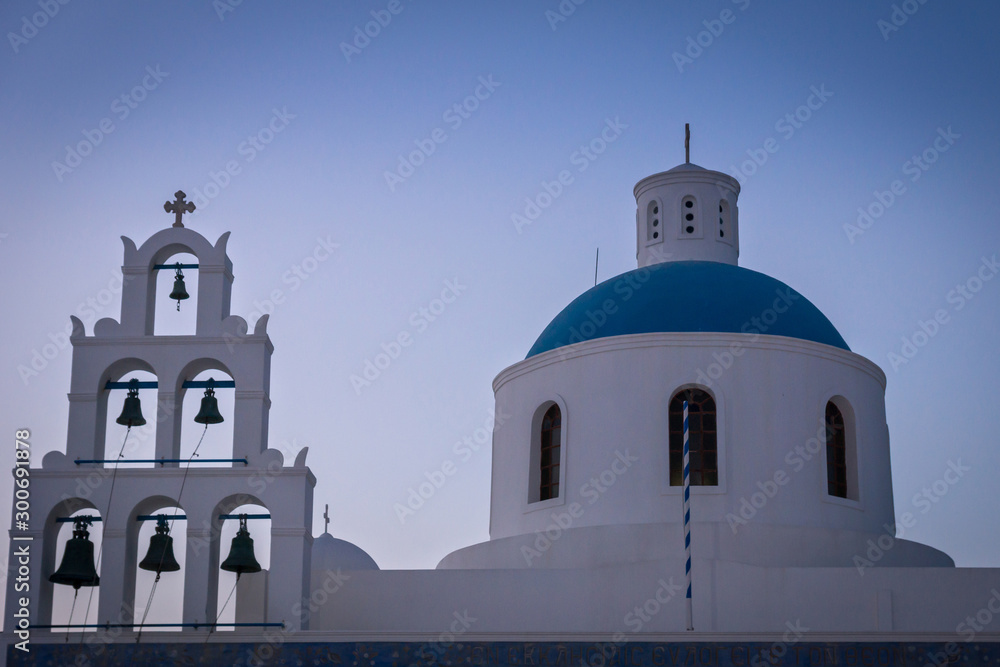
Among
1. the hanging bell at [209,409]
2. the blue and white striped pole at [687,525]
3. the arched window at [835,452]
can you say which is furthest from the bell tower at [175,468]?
the arched window at [835,452]

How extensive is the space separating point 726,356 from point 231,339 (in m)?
6.81

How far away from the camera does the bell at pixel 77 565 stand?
17422mm

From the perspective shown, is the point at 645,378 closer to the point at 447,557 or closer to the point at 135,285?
the point at 447,557

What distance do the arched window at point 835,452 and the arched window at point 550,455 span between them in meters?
3.68

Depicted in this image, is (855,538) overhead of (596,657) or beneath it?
overhead

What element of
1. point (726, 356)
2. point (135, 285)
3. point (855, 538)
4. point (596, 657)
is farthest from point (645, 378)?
point (135, 285)

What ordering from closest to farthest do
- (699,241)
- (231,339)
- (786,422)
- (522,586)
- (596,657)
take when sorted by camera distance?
(596,657) < (231,339) < (522,586) < (786,422) < (699,241)

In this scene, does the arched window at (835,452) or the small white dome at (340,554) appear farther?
the small white dome at (340,554)

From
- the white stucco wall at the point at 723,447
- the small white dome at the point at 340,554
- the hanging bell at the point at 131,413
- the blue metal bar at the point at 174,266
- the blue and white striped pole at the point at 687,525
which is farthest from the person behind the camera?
the small white dome at the point at 340,554

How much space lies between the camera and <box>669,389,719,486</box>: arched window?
20859mm

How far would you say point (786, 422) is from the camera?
829 inches

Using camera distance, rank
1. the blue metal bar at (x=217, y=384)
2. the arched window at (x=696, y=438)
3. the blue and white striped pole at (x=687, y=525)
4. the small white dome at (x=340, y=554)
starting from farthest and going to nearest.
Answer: the small white dome at (x=340, y=554) → the arched window at (x=696, y=438) → the blue metal bar at (x=217, y=384) → the blue and white striped pole at (x=687, y=525)

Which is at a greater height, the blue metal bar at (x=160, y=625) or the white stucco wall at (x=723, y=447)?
the white stucco wall at (x=723, y=447)

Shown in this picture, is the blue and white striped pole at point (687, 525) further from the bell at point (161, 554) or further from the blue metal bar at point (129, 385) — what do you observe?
the blue metal bar at point (129, 385)
